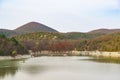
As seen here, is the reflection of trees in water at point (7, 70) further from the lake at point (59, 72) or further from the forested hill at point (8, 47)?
the forested hill at point (8, 47)

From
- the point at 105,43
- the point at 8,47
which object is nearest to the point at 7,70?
the point at 8,47

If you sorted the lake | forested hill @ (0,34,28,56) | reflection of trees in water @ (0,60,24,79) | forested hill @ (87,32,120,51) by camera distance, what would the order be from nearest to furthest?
the lake, reflection of trees in water @ (0,60,24,79), forested hill @ (0,34,28,56), forested hill @ (87,32,120,51)

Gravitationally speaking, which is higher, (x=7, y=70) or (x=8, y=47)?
(x=8, y=47)

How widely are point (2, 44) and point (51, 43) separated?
248 feet

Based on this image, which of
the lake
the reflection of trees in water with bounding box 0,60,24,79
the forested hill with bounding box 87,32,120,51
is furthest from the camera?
the forested hill with bounding box 87,32,120,51

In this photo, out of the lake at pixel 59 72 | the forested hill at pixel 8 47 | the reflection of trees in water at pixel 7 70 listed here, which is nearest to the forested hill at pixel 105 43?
the forested hill at pixel 8 47

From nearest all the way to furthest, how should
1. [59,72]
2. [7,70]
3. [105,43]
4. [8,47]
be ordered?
[59,72], [7,70], [8,47], [105,43]

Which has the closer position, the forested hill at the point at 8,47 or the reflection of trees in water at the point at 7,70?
the reflection of trees in water at the point at 7,70

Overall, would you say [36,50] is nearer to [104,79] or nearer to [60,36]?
[60,36]

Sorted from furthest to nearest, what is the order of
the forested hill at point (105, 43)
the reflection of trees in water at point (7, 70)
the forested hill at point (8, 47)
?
the forested hill at point (105, 43), the forested hill at point (8, 47), the reflection of trees in water at point (7, 70)

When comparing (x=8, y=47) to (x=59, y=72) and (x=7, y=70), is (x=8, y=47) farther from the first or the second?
(x=59, y=72)

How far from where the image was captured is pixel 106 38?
454 ft

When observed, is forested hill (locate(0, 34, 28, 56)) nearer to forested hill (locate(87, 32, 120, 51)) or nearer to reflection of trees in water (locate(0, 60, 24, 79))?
reflection of trees in water (locate(0, 60, 24, 79))

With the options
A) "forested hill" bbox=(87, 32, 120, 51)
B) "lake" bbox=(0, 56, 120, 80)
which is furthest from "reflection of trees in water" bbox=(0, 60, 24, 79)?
"forested hill" bbox=(87, 32, 120, 51)
